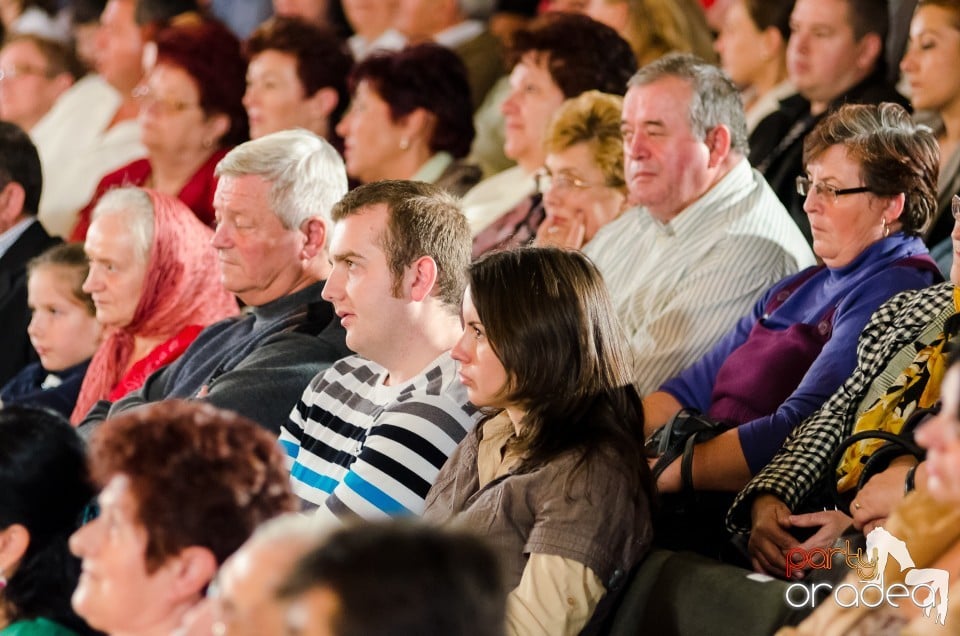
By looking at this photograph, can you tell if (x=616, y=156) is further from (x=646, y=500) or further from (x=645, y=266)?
(x=646, y=500)

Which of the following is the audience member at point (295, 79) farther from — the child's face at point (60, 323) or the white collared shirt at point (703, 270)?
the white collared shirt at point (703, 270)

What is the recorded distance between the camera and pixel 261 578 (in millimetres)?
1510

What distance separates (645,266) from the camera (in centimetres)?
367

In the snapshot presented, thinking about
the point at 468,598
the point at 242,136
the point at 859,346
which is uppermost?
the point at 468,598

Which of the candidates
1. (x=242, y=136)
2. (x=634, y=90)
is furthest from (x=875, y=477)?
(x=242, y=136)

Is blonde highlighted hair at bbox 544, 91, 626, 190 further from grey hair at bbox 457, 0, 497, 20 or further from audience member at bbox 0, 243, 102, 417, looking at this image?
grey hair at bbox 457, 0, 497, 20

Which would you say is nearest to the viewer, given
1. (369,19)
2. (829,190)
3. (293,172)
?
(829,190)

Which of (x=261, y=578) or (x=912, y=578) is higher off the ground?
(x=261, y=578)

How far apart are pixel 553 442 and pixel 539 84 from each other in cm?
222

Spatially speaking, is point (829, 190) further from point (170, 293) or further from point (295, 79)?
point (295, 79)

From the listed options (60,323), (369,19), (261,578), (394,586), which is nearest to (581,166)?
(60,323)

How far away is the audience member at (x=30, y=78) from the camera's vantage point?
648 centimetres

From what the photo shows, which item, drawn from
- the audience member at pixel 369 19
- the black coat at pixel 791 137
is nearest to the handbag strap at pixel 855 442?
the black coat at pixel 791 137

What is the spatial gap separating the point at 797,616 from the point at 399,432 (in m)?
0.85
